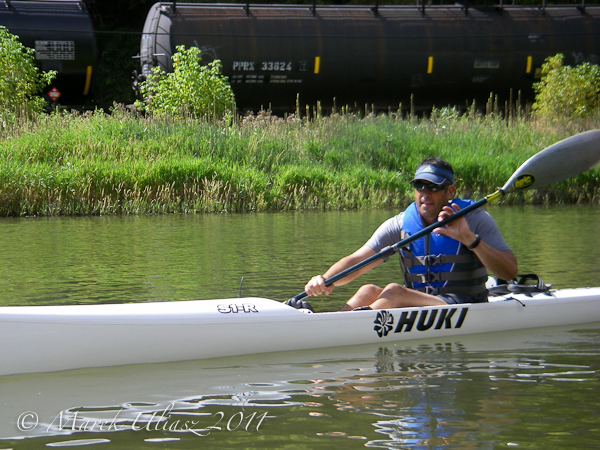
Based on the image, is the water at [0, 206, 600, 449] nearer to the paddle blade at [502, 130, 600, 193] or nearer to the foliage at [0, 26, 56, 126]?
the paddle blade at [502, 130, 600, 193]

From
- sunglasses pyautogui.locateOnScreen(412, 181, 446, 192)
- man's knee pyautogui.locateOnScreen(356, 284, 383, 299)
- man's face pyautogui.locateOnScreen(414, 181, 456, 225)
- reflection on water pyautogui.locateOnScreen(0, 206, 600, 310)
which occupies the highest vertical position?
sunglasses pyautogui.locateOnScreen(412, 181, 446, 192)

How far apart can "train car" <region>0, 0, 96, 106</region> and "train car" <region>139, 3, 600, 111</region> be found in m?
1.40

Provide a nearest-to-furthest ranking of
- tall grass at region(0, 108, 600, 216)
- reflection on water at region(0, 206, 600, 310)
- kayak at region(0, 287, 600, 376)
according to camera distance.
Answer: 1. kayak at region(0, 287, 600, 376)
2. reflection on water at region(0, 206, 600, 310)
3. tall grass at region(0, 108, 600, 216)

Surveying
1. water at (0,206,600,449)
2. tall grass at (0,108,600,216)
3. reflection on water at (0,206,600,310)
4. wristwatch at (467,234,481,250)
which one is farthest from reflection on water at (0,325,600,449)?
tall grass at (0,108,600,216)

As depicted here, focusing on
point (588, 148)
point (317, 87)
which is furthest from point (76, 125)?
point (588, 148)

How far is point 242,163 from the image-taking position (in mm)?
15016

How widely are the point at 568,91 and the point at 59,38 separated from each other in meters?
11.9

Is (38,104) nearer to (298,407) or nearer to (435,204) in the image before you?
(435,204)

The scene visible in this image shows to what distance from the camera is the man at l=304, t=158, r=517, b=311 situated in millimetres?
5547

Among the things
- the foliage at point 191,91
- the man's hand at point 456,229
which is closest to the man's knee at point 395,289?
the man's hand at point 456,229

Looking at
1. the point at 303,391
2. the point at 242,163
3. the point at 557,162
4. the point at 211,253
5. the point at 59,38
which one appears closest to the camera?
the point at 303,391

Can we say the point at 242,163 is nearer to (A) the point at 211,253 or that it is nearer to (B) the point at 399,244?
(A) the point at 211,253

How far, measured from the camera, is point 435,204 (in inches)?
227

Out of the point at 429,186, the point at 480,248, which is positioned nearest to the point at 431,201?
the point at 429,186
